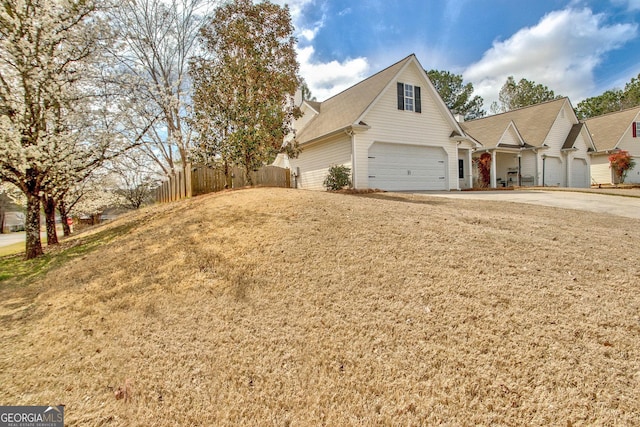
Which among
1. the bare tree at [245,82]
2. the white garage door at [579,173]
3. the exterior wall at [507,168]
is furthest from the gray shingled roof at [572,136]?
the bare tree at [245,82]

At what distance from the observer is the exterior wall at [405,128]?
13867mm

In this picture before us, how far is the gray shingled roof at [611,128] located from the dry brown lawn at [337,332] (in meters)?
27.4

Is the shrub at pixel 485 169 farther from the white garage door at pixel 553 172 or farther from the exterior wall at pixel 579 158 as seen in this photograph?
the exterior wall at pixel 579 158

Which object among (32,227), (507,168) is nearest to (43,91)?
(32,227)

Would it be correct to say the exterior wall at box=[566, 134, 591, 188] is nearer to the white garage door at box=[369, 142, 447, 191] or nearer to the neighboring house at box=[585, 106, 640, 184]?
the neighboring house at box=[585, 106, 640, 184]

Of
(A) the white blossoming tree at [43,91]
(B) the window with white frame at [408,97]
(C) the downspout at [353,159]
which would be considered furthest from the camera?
(B) the window with white frame at [408,97]

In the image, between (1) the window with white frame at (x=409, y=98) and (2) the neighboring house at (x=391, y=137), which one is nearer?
(2) the neighboring house at (x=391, y=137)

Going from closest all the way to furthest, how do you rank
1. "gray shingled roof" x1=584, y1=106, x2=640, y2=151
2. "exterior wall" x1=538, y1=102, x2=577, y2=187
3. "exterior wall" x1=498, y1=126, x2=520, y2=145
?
"exterior wall" x1=498, y1=126, x2=520, y2=145 < "exterior wall" x1=538, y1=102, x2=577, y2=187 < "gray shingled roof" x1=584, y1=106, x2=640, y2=151

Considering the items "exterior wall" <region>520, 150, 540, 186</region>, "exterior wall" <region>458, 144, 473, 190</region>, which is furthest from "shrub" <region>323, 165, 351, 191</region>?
"exterior wall" <region>520, 150, 540, 186</region>

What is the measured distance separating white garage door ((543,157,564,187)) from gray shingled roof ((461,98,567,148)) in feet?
6.44

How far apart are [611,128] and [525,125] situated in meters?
9.48

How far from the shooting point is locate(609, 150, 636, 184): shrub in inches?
888

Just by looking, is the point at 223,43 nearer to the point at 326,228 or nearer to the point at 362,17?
the point at 362,17

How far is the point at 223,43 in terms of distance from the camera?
42.9 feet
